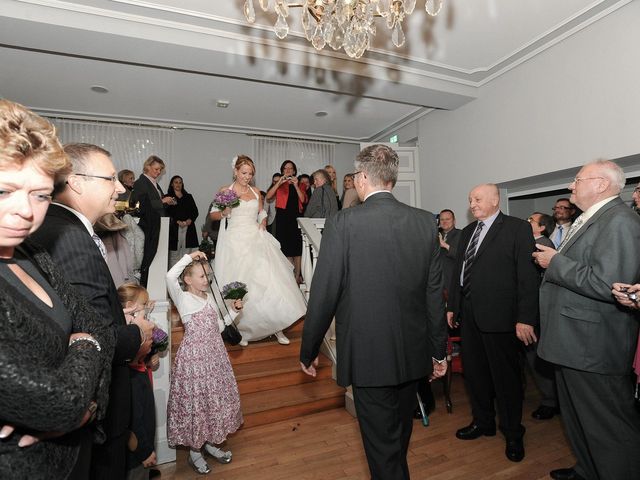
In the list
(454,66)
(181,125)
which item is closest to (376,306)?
(454,66)

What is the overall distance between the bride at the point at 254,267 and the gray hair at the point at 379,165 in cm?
231

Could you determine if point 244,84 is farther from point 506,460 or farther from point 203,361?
point 506,460

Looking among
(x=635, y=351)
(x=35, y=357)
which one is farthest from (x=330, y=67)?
(x=35, y=357)

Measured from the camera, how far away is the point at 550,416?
127 inches

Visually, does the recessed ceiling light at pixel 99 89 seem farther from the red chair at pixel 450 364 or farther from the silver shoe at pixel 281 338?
the red chair at pixel 450 364

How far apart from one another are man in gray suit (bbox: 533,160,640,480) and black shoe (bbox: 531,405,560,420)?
1.07 m

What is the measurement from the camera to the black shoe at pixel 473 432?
2.88m

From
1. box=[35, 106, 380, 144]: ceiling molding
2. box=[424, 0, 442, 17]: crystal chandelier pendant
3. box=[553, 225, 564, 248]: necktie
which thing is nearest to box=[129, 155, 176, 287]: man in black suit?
box=[424, 0, 442, 17]: crystal chandelier pendant

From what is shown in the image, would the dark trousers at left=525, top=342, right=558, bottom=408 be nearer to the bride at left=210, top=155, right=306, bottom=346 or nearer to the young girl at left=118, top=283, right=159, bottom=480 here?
the bride at left=210, top=155, right=306, bottom=346

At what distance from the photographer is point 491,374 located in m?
2.79

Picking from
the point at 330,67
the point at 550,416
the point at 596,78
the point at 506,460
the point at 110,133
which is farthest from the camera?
the point at 110,133

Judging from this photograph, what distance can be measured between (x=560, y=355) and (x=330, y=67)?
13.4 feet

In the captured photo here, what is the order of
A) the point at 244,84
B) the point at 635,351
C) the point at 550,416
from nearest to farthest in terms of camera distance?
the point at 635,351, the point at 550,416, the point at 244,84

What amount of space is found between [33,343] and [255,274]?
10.4ft
